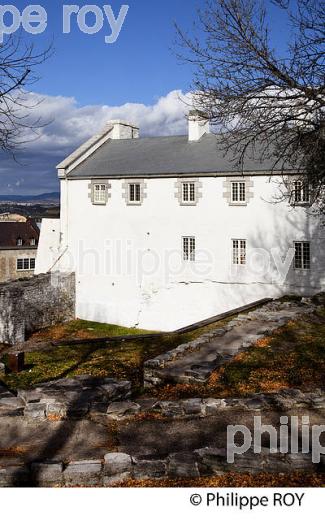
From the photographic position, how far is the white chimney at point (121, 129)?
117ft

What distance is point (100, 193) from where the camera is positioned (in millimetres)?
31438

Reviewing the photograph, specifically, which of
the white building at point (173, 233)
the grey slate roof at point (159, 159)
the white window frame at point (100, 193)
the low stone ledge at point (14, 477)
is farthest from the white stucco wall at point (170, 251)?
the low stone ledge at point (14, 477)

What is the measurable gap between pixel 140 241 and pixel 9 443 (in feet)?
73.4

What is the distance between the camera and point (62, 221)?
32812 mm

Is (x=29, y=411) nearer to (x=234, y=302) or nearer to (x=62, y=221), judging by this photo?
(x=234, y=302)

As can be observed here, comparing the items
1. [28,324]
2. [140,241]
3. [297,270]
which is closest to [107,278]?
[140,241]

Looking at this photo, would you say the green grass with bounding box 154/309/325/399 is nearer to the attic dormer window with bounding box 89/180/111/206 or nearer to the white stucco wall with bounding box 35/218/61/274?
the attic dormer window with bounding box 89/180/111/206

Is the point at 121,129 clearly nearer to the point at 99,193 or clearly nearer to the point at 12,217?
the point at 99,193

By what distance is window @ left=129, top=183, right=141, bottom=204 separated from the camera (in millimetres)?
30266

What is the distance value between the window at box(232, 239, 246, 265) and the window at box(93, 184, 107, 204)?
28.1 feet

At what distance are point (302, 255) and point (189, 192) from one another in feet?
23.3

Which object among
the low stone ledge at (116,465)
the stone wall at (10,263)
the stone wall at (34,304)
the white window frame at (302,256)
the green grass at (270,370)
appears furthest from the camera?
the stone wall at (10,263)

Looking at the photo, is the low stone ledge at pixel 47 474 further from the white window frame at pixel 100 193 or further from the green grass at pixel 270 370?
the white window frame at pixel 100 193

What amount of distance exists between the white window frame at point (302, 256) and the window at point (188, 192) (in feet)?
20.4
